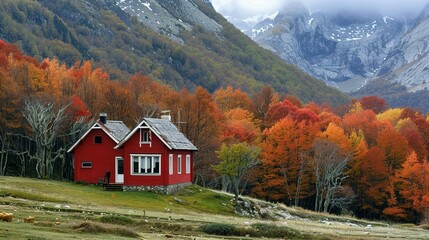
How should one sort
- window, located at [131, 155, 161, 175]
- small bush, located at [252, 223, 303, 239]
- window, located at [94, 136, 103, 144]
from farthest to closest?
window, located at [94, 136, 103, 144] → window, located at [131, 155, 161, 175] → small bush, located at [252, 223, 303, 239]

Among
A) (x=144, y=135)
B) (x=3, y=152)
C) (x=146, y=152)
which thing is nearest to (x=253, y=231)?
(x=146, y=152)

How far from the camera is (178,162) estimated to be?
81.2 m

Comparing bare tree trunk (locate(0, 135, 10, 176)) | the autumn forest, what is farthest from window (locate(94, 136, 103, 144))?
the autumn forest

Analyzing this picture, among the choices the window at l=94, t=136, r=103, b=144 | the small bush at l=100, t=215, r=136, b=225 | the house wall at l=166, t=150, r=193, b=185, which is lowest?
the small bush at l=100, t=215, r=136, b=225

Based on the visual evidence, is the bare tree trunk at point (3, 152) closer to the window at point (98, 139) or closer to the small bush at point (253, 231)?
the window at point (98, 139)

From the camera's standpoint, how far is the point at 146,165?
76000 mm

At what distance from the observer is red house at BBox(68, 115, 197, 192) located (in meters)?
75.6

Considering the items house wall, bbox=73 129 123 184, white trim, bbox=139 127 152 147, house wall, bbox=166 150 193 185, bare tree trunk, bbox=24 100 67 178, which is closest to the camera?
white trim, bbox=139 127 152 147

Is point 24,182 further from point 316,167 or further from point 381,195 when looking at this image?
point 381,195

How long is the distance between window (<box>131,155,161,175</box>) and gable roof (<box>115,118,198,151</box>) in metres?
2.14

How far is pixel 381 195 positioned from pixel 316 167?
13.3 m

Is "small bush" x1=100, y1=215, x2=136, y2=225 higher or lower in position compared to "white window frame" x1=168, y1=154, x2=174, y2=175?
lower

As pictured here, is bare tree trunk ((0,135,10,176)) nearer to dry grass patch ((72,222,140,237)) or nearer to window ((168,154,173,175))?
window ((168,154,173,175))

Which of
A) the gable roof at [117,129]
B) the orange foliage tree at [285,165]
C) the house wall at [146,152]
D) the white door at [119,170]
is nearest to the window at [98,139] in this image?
the gable roof at [117,129]
